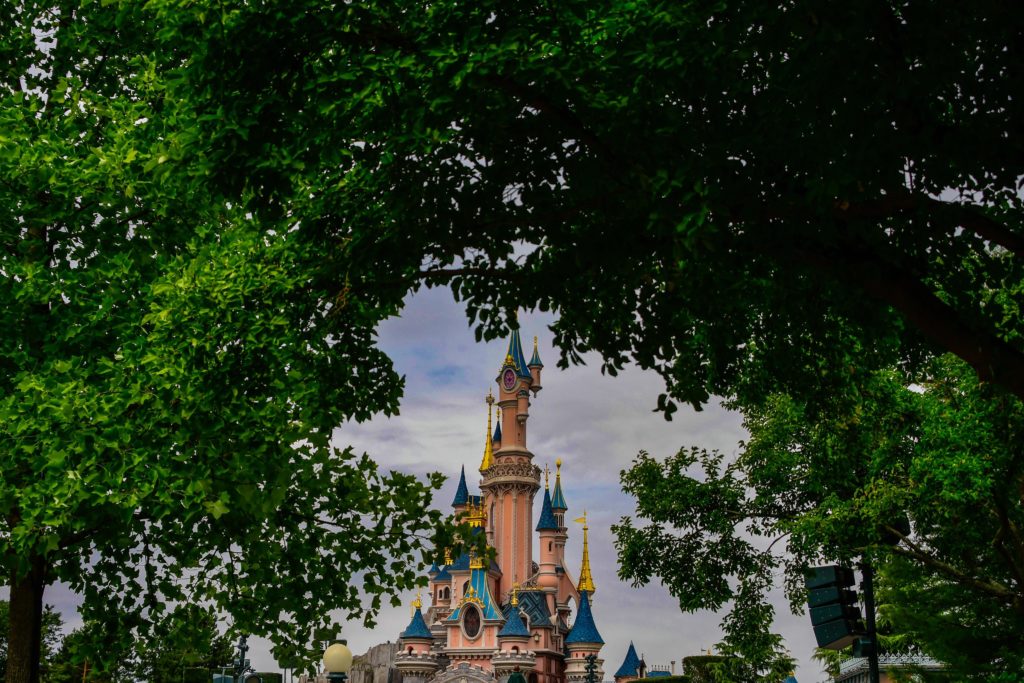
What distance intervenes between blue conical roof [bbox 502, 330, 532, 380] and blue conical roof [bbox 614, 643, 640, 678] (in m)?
25.6

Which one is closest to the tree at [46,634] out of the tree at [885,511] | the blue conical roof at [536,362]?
the tree at [885,511]

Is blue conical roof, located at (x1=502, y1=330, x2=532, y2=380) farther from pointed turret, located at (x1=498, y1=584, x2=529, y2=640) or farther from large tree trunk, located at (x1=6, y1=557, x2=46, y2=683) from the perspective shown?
large tree trunk, located at (x1=6, y1=557, x2=46, y2=683)

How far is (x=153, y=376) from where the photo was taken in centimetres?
1271

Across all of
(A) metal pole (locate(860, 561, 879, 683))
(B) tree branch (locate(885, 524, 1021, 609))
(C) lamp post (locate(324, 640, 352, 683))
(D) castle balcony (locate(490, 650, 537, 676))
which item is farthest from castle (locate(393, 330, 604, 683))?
(A) metal pole (locate(860, 561, 879, 683))

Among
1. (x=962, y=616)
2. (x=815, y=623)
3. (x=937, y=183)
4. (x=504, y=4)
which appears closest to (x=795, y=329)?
(x=937, y=183)

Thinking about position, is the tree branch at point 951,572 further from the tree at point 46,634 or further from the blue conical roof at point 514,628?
the blue conical roof at point 514,628

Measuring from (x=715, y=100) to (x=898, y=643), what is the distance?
29.1 m

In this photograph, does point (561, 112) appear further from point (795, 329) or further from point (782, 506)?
point (782, 506)

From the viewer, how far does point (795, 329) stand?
1310 cm

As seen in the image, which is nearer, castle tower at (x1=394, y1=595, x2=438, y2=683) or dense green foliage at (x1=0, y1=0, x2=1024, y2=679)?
dense green foliage at (x1=0, y1=0, x2=1024, y2=679)

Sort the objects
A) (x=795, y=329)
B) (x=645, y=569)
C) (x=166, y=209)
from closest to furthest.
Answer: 1. (x=795, y=329)
2. (x=166, y=209)
3. (x=645, y=569)

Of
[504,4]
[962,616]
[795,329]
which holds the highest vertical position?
[504,4]

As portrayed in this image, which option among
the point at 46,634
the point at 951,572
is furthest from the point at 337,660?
the point at 46,634

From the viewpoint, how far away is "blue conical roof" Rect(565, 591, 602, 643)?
8650 cm
